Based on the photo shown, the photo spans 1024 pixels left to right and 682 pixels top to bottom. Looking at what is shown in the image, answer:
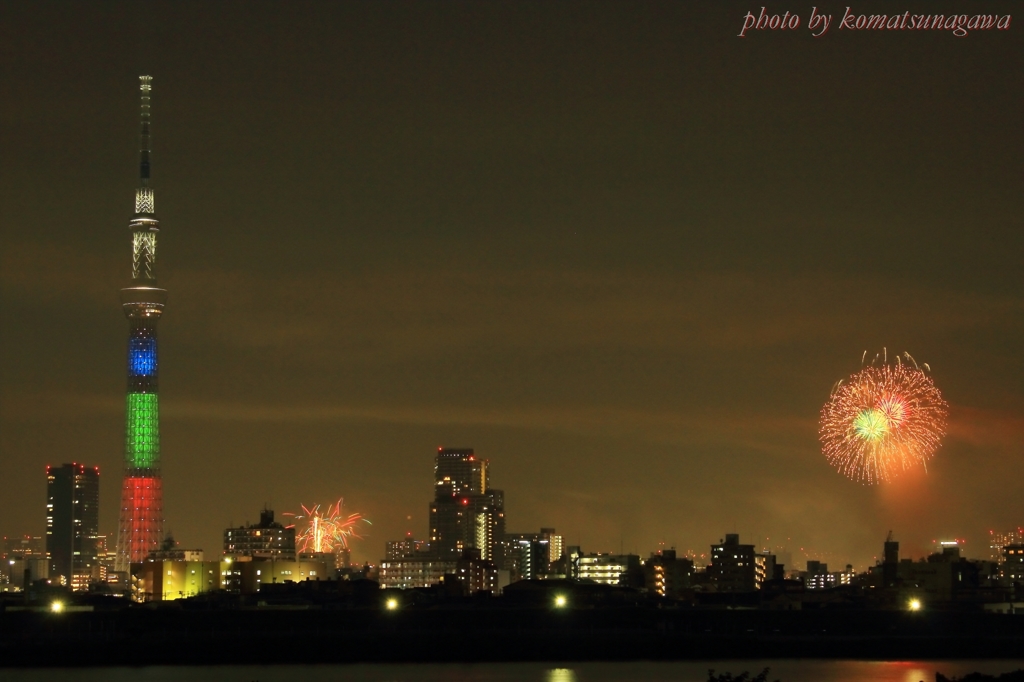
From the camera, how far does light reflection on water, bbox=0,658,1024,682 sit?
97.5 metres

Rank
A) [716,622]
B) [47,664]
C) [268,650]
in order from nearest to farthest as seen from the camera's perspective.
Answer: [47,664] → [268,650] → [716,622]

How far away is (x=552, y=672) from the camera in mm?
103875

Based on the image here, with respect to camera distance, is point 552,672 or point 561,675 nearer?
point 561,675

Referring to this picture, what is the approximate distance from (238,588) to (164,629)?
5551 centimetres

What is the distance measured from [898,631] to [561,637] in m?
25.0

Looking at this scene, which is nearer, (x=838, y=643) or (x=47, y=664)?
(x=47, y=664)

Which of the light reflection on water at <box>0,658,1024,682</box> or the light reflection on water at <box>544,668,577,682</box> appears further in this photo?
the light reflection on water at <box>0,658,1024,682</box>

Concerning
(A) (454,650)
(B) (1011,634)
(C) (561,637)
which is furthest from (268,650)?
(B) (1011,634)

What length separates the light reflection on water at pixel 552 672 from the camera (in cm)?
9750

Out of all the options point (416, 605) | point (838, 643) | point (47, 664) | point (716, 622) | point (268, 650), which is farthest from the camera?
point (416, 605)

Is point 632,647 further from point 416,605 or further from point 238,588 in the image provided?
point 238,588

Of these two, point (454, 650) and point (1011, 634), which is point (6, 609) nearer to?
point (454, 650)

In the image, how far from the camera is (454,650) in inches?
4729

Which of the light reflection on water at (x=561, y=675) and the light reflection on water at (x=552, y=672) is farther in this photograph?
the light reflection on water at (x=552, y=672)
